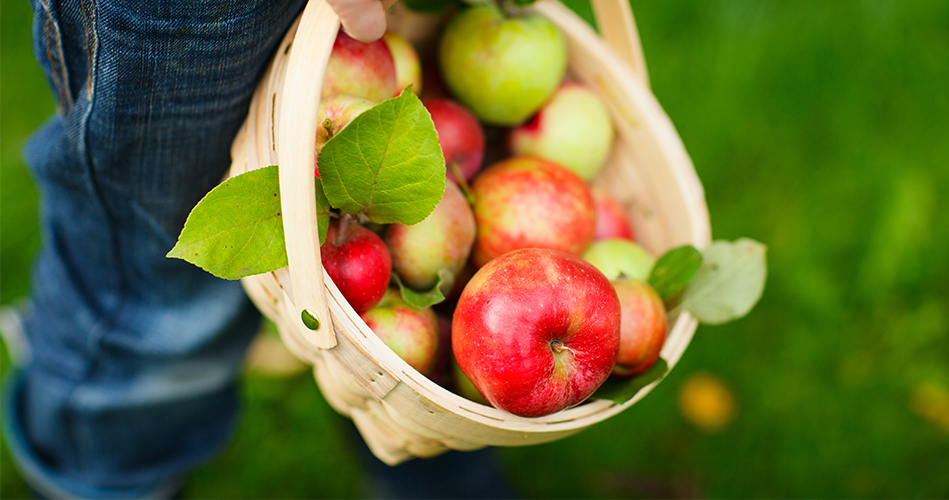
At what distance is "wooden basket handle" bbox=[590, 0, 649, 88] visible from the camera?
3.03 ft

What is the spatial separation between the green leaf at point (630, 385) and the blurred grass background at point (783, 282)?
27.1 inches

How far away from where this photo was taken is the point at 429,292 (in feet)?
2.49

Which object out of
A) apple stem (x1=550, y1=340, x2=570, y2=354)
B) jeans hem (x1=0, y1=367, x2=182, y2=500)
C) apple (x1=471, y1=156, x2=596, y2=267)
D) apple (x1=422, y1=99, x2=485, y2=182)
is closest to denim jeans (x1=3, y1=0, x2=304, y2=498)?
jeans hem (x1=0, y1=367, x2=182, y2=500)

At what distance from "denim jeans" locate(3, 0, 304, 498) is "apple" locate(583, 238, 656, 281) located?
0.50 meters

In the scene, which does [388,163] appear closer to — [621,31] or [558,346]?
[558,346]

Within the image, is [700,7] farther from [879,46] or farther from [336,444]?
[336,444]

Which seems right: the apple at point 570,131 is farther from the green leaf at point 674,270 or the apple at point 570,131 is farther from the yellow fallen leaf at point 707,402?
the yellow fallen leaf at point 707,402

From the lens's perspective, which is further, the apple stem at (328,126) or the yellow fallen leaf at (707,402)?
the yellow fallen leaf at (707,402)

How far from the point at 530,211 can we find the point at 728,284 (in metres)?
0.28

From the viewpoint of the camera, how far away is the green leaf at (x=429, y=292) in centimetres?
71

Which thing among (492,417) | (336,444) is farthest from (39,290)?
(492,417)

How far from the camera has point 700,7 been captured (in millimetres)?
1860

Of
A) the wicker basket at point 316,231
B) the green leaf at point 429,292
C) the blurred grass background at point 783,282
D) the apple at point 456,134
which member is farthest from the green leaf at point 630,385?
the blurred grass background at point 783,282

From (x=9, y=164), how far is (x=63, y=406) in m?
0.85
